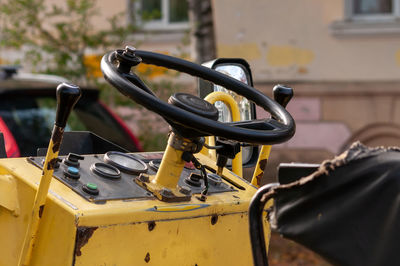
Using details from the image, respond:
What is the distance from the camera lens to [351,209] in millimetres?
1307

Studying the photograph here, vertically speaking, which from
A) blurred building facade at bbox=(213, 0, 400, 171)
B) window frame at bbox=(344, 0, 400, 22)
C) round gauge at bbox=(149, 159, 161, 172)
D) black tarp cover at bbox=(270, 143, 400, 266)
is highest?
black tarp cover at bbox=(270, 143, 400, 266)

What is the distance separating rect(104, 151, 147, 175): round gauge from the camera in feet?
6.78

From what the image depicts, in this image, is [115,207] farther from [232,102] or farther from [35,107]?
[35,107]

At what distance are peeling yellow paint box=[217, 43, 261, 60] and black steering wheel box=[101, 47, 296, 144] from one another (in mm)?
8766

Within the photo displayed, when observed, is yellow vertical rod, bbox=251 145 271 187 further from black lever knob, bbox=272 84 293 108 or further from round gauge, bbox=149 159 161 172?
round gauge, bbox=149 159 161 172

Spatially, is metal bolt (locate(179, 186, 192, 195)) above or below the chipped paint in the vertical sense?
above

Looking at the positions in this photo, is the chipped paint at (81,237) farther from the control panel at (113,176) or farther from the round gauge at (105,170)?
the round gauge at (105,170)

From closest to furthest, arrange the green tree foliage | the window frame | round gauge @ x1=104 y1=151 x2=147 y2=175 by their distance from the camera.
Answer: round gauge @ x1=104 y1=151 x2=147 y2=175
the green tree foliage
the window frame

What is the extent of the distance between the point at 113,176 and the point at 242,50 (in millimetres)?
9122

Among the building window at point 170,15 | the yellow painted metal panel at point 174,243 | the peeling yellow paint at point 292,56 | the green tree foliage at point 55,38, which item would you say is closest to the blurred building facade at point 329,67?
the peeling yellow paint at point 292,56

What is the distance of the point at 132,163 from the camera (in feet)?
6.98

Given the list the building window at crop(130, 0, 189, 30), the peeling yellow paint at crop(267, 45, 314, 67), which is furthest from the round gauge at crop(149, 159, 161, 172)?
the building window at crop(130, 0, 189, 30)

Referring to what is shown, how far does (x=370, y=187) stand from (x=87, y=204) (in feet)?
2.53

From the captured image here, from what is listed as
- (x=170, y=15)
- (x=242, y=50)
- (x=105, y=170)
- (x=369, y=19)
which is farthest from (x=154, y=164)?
(x=170, y=15)
